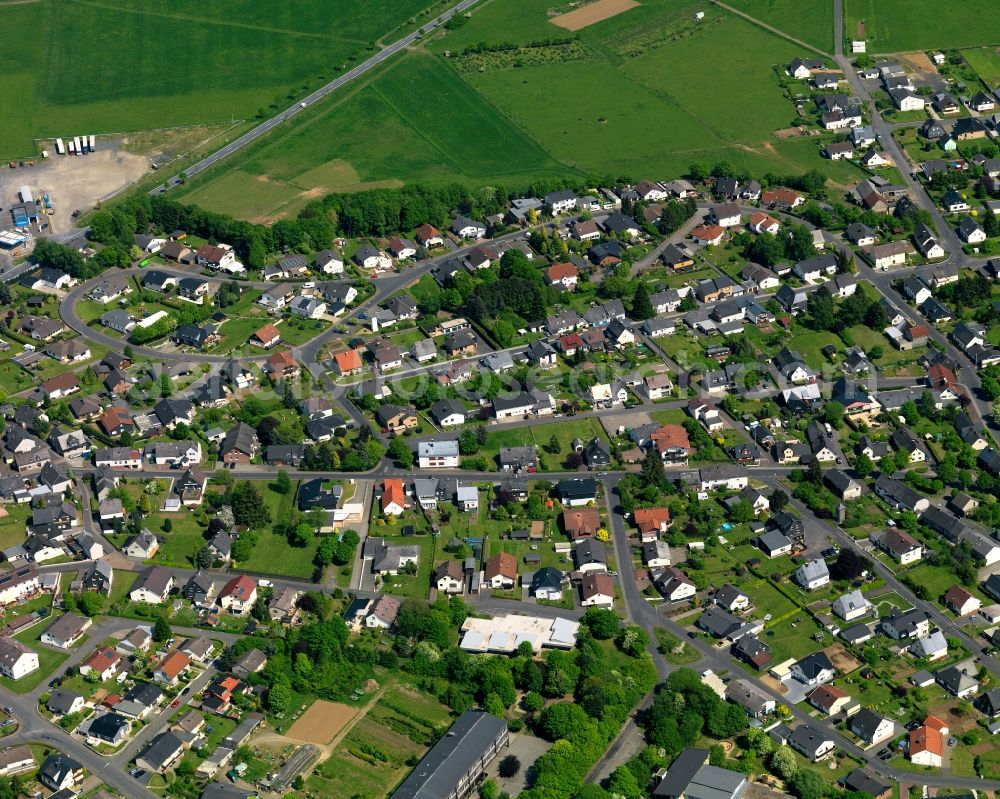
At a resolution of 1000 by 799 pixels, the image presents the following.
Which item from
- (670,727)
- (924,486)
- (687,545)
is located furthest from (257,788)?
(924,486)

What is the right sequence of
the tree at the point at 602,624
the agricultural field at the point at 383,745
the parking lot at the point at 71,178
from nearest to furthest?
the agricultural field at the point at 383,745, the tree at the point at 602,624, the parking lot at the point at 71,178

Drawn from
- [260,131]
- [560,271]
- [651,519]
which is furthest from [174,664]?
[260,131]

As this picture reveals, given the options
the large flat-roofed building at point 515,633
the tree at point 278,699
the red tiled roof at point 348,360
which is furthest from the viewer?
the red tiled roof at point 348,360

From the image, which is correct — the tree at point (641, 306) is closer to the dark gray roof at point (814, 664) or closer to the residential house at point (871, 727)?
the dark gray roof at point (814, 664)

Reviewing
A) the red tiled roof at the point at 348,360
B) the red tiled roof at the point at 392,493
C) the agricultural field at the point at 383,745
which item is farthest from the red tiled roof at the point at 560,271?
the agricultural field at the point at 383,745

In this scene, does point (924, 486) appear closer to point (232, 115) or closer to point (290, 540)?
point (290, 540)

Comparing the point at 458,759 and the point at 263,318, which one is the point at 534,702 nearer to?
the point at 458,759
